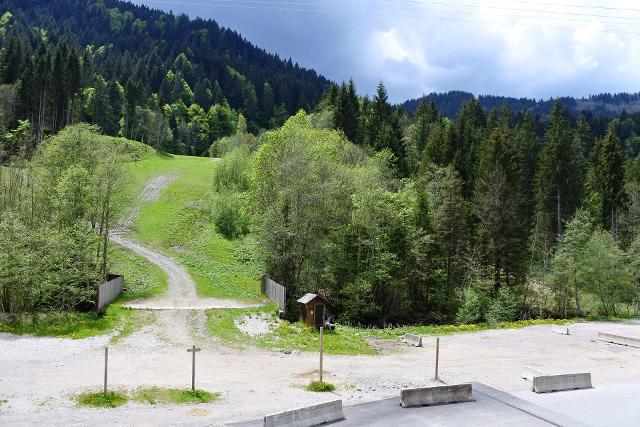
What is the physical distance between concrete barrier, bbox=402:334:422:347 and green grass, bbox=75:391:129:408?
605 inches

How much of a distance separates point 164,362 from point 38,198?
18.1m

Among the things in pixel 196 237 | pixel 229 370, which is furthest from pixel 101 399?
pixel 196 237

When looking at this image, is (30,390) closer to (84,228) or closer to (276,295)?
(84,228)

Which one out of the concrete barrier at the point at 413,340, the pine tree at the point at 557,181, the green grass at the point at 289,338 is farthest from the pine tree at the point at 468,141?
the green grass at the point at 289,338

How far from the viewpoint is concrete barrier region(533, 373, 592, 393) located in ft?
61.6

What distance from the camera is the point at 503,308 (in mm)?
38500

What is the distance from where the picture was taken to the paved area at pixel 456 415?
594 inches

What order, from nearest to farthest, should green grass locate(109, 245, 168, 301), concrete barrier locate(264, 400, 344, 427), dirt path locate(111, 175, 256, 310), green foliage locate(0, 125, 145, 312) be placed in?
1. concrete barrier locate(264, 400, 344, 427)
2. green foliage locate(0, 125, 145, 312)
3. dirt path locate(111, 175, 256, 310)
4. green grass locate(109, 245, 168, 301)

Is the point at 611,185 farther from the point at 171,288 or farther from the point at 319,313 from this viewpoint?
the point at 171,288

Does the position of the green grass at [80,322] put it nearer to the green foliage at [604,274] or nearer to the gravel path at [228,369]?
the gravel path at [228,369]

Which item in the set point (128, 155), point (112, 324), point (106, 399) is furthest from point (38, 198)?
point (106, 399)

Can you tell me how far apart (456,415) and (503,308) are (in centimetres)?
2457

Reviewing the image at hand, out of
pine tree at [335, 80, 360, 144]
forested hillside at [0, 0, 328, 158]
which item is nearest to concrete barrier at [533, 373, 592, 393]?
forested hillside at [0, 0, 328, 158]

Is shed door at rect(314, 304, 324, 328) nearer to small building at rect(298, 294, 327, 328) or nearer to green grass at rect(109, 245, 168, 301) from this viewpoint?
small building at rect(298, 294, 327, 328)
